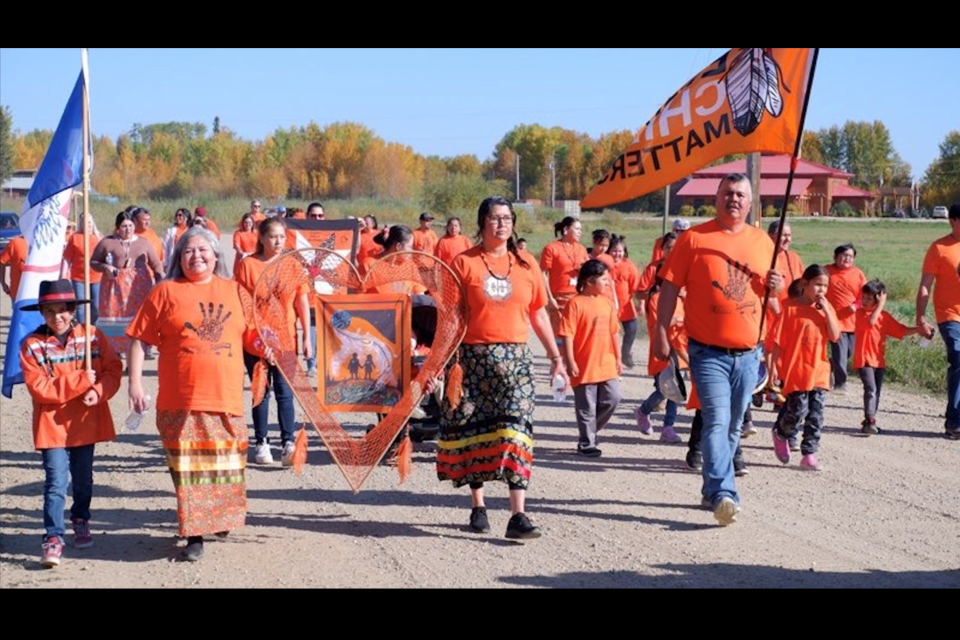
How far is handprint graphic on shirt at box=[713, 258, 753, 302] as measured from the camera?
7.55 meters

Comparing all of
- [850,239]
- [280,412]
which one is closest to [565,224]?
[280,412]

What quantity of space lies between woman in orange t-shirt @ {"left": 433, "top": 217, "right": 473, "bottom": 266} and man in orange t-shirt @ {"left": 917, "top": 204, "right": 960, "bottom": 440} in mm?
6484

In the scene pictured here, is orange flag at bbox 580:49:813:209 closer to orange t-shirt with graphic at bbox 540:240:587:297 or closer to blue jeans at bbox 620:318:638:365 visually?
orange t-shirt with graphic at bbox 540:240:587:297

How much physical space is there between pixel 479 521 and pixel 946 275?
18.4ft

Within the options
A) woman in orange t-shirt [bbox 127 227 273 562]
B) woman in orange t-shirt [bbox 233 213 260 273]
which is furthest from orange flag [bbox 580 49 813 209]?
woman in orange t-shirt [bbox 233 213 260 273]

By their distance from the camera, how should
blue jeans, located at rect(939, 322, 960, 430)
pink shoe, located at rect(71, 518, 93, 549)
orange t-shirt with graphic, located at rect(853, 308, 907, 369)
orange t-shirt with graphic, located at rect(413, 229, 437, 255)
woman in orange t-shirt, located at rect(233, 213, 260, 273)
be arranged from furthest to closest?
woman in orange t-shirt, located at rect(233, 213, 260, 273)
orange t-shirt with graphic, located at rect(413, 229, 437, 255)
orange t-shirt with graphic, located at rect(853, 308, 907, 369)
blue jeans, located at rect(939, 322, 960, 430)
pink shoe, located at rect(71, 518, 93, 549)

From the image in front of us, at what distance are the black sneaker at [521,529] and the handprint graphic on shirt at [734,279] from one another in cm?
180

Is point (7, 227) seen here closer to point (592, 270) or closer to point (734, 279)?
point (592, 270)

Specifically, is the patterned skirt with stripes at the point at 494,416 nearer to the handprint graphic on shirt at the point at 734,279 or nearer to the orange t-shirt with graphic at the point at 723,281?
the orange t-shirt with graphic at the point at 723,281

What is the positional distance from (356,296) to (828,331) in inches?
158

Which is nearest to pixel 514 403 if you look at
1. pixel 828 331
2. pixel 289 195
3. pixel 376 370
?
pixel 376 370

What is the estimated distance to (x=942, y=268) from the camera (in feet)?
36.3

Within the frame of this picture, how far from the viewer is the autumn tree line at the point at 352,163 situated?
10938 centimetres

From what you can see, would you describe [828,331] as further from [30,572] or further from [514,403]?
[30,572]
